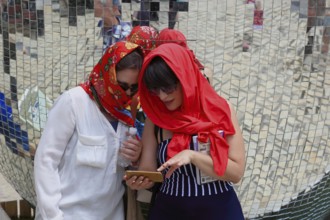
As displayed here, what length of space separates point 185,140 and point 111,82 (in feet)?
0.99

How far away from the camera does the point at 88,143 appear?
2104mm

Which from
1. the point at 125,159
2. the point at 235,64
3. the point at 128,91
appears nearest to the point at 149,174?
the point at 125,159

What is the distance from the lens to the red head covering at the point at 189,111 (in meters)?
1.99

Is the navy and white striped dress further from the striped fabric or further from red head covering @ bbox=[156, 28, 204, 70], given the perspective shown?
red head covering @ bbox=[156, 28, 204, 70]

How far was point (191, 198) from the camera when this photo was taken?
2086 mm

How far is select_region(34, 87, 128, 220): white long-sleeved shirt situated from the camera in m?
2.09

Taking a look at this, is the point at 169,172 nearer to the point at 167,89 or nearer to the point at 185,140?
the point at 185,140

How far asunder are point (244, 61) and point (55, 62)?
0.74 meters

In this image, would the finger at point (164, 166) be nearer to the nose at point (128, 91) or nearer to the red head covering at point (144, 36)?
the nose at point (128, 91)

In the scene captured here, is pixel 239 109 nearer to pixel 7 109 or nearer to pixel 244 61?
pixel 244 61

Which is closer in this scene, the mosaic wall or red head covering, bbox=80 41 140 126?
red head covering, bbox=80 41 140 126

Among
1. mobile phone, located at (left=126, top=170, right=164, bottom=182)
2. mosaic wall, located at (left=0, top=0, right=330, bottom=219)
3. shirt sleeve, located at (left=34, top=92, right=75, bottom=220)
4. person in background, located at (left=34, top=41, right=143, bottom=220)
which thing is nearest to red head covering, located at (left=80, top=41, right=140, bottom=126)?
person in background, located at (left=34, top=41, right=143, bottom=220)

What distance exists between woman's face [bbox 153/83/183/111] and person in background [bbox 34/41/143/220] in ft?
0.40

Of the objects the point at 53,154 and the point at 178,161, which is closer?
the point at 178,161
